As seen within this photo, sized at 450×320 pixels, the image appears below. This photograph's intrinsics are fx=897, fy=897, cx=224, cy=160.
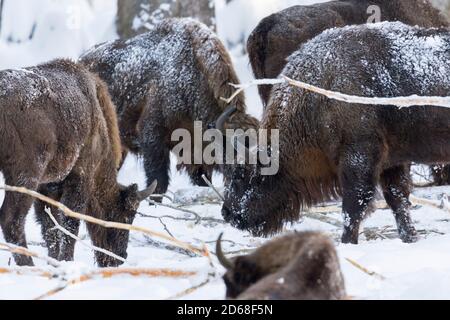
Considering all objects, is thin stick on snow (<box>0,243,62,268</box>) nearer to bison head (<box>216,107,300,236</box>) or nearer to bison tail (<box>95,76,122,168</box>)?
bison head (<box>216,107,300,236</box>)

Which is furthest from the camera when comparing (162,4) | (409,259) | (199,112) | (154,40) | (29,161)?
(162,4)

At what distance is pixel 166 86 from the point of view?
1031cm

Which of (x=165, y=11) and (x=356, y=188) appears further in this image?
(x=165, y=11)

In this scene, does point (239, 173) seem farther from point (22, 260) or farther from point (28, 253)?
point (28, 253)

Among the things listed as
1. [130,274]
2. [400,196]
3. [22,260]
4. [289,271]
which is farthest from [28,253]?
[400,196]

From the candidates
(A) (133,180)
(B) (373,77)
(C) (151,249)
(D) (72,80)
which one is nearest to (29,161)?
(D) (72,80)

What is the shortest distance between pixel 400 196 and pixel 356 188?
69cm

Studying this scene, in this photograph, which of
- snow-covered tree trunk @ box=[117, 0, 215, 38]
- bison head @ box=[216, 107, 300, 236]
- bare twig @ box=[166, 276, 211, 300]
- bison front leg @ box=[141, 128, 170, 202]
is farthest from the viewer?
snow-covered tree trunk @ box=[117, 0, 215, 38]

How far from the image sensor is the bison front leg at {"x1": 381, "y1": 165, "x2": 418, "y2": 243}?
7198 mm

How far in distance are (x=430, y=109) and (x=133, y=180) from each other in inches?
271

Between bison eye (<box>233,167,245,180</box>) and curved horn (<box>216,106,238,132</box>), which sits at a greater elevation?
curved horn (<box>216,106,238,132</box>)

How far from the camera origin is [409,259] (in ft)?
15.2

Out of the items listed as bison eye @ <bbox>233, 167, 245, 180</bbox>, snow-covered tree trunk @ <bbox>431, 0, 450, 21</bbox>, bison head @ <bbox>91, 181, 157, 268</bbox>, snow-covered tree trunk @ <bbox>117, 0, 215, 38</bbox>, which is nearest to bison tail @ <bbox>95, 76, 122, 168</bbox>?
bison head @ <bbox>91, 181, 157, 268</bbox>
